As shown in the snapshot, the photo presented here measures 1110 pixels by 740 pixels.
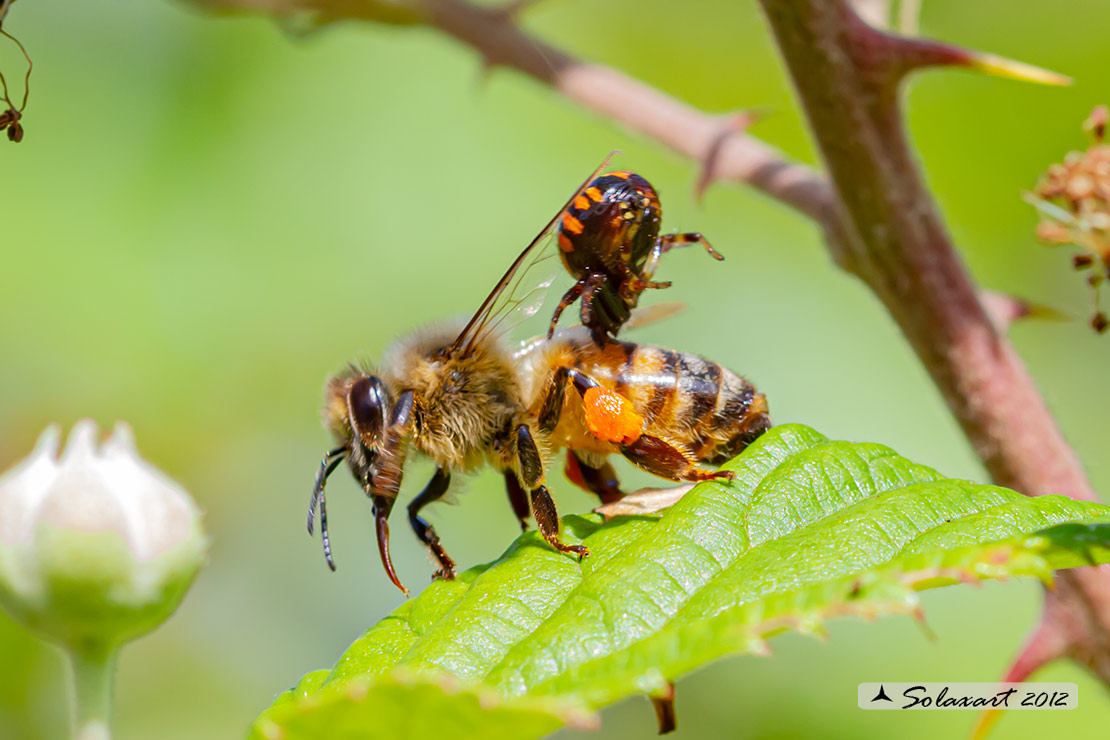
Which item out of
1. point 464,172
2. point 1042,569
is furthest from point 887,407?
point 1042,569

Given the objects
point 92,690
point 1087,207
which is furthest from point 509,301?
point 92,690

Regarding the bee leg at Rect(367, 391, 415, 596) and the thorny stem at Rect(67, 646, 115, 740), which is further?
the bee leg at Rect(367, 391, 415, 596)

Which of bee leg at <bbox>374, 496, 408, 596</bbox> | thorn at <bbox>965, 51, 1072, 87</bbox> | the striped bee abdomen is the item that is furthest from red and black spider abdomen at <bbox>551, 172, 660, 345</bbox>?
thorn at <bbox>965, 51, 1072, 87</bbox>

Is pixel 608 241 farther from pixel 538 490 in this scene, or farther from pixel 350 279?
pixel 350 279

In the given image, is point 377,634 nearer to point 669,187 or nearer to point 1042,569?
point 1042,569

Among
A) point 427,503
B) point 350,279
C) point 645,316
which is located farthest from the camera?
point 350,279

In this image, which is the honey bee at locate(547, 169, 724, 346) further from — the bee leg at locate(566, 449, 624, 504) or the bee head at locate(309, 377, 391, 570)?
the bee head at locate(309, 377, 391, 570)
